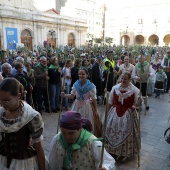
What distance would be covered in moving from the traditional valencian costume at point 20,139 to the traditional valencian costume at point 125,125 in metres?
2.08

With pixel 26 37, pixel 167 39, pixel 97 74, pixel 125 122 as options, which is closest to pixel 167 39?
pixel 167 39

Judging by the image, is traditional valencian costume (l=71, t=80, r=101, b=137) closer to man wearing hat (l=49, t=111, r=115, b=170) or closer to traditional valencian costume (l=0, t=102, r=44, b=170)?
man wearing hat (l=49, t=111, r=115, b=170)

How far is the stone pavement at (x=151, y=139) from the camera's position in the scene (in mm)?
3578

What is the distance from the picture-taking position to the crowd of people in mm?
1693

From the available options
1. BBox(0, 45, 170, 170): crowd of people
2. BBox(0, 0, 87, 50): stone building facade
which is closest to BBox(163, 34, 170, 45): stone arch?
BBox(0, 0, 87, 50): stone building facade

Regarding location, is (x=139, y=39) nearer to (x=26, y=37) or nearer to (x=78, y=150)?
(x=26, y=37)

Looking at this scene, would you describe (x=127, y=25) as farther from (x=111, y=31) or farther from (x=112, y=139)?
(x=112, y=139)

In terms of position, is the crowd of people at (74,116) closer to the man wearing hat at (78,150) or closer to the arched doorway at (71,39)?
the man wearing hat at (78,150)

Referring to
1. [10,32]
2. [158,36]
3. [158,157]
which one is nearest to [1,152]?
[158,157]

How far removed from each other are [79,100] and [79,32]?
99.7 ft

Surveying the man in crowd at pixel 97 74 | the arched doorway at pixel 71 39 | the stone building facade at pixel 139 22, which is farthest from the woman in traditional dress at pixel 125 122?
the stone building facade at pixel 139 22

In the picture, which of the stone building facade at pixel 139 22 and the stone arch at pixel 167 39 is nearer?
the stone building facade at pixel 139 22

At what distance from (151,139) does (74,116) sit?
11.1 feet

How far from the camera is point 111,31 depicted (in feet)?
169
